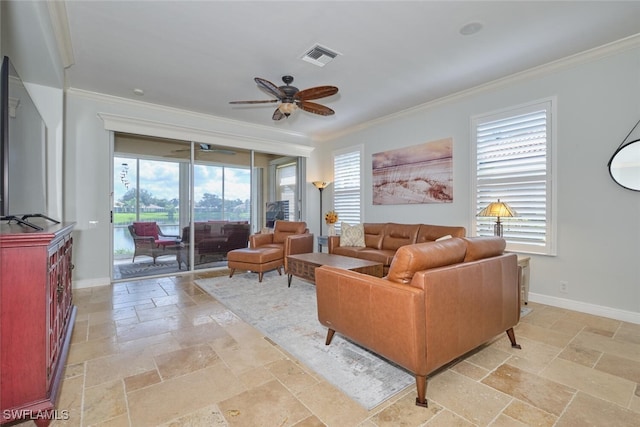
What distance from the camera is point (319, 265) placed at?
3.60m

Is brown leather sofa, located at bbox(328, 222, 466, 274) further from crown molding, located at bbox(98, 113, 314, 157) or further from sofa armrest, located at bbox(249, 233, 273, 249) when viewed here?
crown molding, located at bbox(98, 113, 314, 157)

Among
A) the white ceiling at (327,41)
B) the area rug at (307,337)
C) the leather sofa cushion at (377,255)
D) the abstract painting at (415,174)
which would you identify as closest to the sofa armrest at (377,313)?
the area rug at (307,337)

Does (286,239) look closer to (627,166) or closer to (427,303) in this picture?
(427,303)

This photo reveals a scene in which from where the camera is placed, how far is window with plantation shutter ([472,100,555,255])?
3.49 meters

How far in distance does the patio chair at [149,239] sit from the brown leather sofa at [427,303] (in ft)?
12.6

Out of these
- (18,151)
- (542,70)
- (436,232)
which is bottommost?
(436,232)

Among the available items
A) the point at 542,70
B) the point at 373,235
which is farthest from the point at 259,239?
the point at 542,70

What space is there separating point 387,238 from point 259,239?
2.22 meters

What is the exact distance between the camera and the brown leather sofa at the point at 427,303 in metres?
1.70

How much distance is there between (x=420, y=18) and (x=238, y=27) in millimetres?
1668

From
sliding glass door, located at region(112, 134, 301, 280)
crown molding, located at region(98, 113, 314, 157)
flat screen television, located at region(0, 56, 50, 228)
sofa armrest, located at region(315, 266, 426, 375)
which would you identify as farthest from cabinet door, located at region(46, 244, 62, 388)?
crown molding, located at region(98, 113, 314, 157)

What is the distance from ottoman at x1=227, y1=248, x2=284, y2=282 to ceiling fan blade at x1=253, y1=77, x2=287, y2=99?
239 cm

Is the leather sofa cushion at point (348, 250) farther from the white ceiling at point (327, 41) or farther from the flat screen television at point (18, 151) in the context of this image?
the flat screen television at point (18, 151)

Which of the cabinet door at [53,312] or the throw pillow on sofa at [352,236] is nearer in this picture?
the cabinet door at [53,312]
